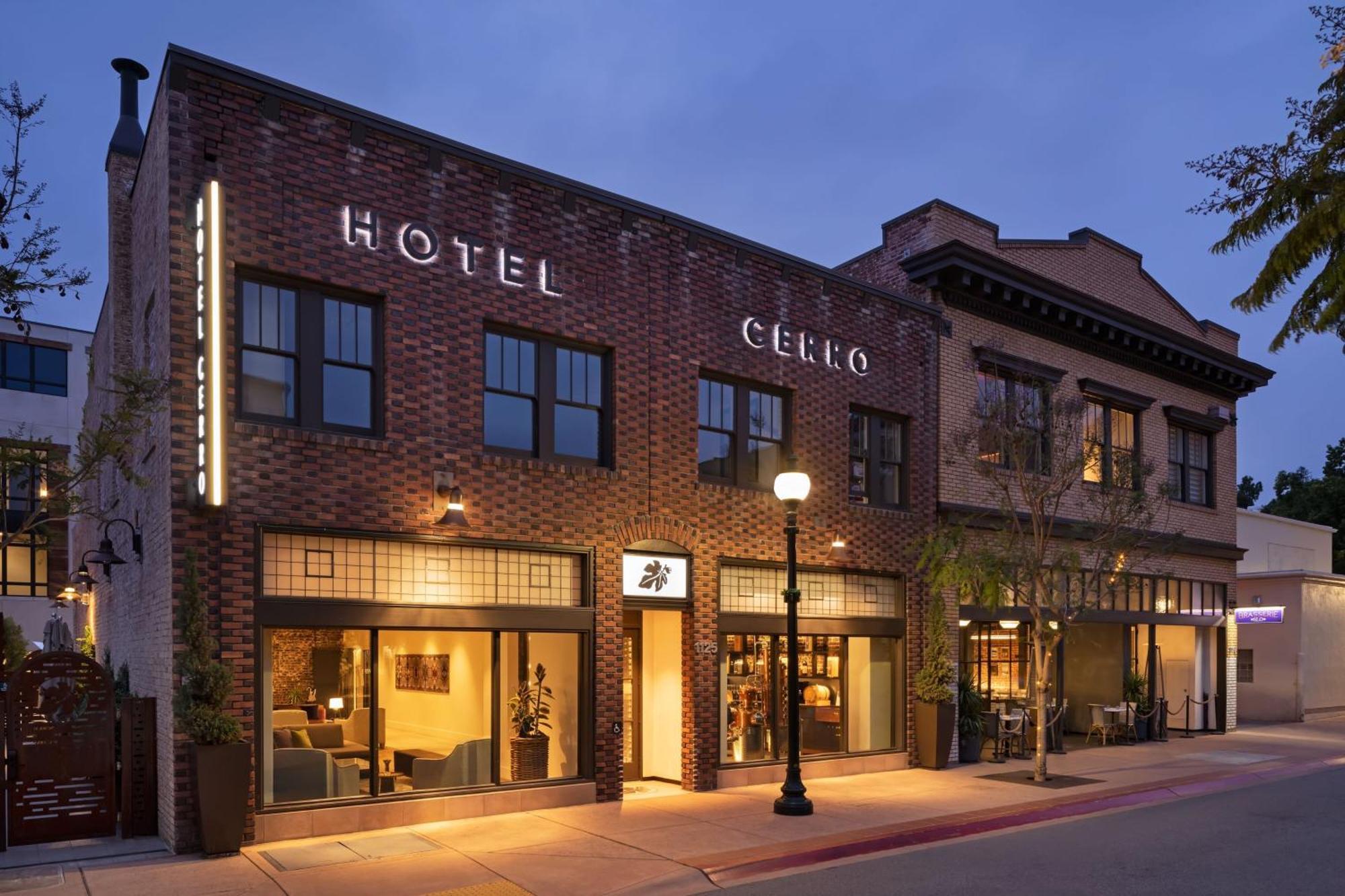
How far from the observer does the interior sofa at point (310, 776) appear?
12086mm

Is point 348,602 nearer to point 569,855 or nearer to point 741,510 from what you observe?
point 569,855

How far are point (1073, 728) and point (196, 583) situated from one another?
21642 millimetres

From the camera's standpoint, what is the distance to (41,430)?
45.8 m

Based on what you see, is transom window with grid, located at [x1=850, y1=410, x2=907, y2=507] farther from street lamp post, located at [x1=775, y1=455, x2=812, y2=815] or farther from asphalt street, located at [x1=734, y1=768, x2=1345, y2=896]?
asphalt street, located at [x1=734, y1=768, x2=1345, y2=896]

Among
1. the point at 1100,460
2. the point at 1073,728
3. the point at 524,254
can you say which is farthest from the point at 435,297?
the point at 1073,728

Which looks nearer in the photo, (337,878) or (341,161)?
(337,878)

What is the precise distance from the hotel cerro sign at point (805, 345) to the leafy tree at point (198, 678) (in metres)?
9.16

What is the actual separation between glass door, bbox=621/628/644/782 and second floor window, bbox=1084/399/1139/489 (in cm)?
1081

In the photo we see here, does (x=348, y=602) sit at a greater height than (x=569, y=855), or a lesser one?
greater

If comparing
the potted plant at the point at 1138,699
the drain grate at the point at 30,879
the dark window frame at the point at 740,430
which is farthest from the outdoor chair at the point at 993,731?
the drain grate at the point at 30,879

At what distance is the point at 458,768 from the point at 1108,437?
16969mm

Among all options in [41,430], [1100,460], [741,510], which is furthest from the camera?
[41,430]

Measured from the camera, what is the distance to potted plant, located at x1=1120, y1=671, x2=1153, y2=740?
→ 24.4 metres

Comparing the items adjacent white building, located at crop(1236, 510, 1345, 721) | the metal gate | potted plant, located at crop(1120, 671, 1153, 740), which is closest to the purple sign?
adjacent white building, located at crop(1236, 510, 1345, 721)
